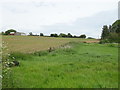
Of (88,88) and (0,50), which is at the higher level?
(0,50)

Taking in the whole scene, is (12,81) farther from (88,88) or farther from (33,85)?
(88,88)

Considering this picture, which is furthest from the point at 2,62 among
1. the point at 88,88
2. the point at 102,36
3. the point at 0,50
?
the point at 102,36

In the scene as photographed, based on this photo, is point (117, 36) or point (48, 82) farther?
point (117, 36)

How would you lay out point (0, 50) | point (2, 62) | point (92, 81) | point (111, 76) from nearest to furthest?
1. point (0, 50)
2. point (2, 62)
3. point (92, 81)
4. point (111, 76)

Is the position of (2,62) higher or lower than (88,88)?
higher

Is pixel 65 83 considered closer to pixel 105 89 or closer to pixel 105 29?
pixel 105 89

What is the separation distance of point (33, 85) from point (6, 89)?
1035 mm

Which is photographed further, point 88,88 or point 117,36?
point 117,36

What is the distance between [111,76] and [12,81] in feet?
13.7

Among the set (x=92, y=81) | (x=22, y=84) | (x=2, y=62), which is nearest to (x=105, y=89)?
(x=92, y=81)

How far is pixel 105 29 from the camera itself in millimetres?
79125

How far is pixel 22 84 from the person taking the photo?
6.95m

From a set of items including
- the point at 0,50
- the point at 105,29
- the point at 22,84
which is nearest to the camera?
the point at 0,50

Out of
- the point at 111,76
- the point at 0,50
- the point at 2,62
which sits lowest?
the point at 111,76
